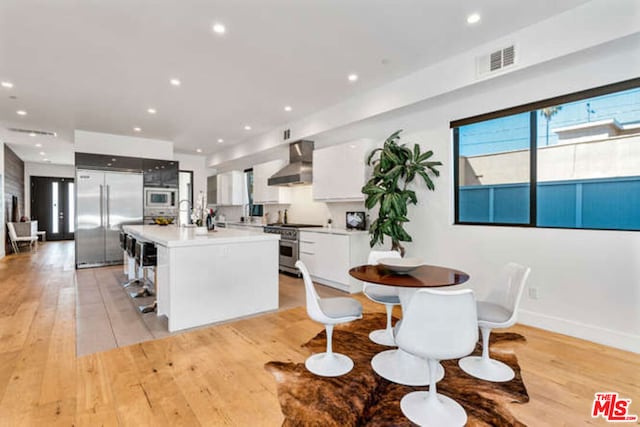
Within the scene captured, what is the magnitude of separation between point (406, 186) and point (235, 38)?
276cm

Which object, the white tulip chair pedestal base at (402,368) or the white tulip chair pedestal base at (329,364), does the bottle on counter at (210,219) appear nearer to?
the white tulip chair pedestal base at (329,364)

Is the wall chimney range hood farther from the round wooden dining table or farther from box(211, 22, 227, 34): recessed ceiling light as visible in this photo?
the round wooden dining table

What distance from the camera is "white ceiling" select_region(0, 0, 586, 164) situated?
8.81 feet

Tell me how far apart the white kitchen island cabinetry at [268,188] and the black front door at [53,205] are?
27.3ft

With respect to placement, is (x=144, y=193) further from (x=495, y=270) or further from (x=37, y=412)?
(x=495, y=270)

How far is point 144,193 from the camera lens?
279 inches

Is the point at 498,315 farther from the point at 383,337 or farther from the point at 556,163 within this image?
the point at 556,163

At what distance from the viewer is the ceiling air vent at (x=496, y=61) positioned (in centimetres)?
305

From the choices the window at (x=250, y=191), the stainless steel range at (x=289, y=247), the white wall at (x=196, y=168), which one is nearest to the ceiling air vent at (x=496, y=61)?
the stainless steel range at (x=289, y=247)

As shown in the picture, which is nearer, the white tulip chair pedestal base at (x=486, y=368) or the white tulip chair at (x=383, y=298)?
the white tulip chair pedestal base at (x=486, y=368)

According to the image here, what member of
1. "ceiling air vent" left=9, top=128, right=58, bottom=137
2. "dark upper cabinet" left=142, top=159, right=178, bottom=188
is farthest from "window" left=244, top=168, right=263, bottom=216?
"ceiling air vent" left=9, top=128, right=58, bottom=137

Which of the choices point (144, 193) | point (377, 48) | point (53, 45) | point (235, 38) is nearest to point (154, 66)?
point (53, 45)

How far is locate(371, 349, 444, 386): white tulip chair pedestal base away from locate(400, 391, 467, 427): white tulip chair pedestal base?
0.63 ft

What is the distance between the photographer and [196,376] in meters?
2.30
